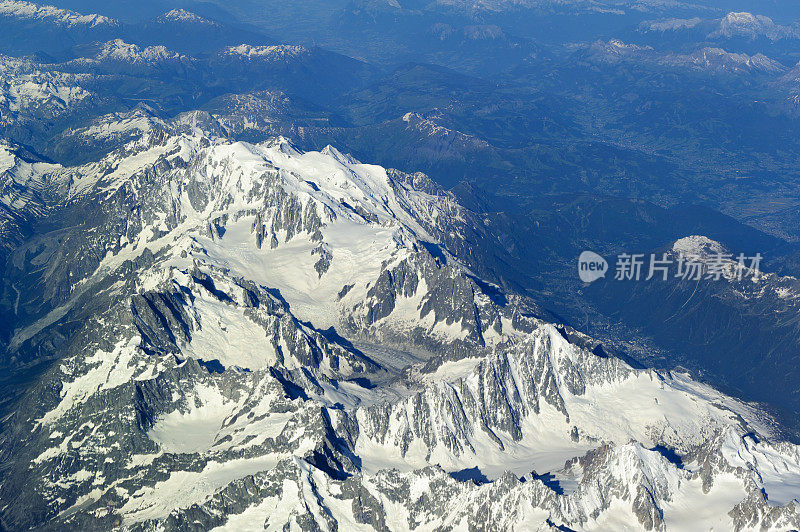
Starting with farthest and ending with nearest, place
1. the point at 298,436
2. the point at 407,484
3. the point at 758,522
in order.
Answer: the point at 298,436 < the point at 407,484 < the point at 758,522

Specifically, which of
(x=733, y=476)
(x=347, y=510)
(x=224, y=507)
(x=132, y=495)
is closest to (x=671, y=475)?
(x=733, y=476)

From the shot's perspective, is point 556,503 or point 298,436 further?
point 298,436

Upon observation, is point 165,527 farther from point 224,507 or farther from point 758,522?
point 758,522

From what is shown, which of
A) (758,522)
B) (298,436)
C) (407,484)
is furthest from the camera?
(298,436)

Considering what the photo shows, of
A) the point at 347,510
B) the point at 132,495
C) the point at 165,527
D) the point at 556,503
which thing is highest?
the point at 556,503

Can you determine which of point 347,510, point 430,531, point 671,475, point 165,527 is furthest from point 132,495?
point 671,475

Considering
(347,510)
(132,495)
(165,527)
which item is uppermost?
(347,510)

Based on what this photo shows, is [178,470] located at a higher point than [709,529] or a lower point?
lower

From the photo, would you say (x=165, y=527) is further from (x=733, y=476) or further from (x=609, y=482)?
(x=733, y=476)

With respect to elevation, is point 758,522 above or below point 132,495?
above
